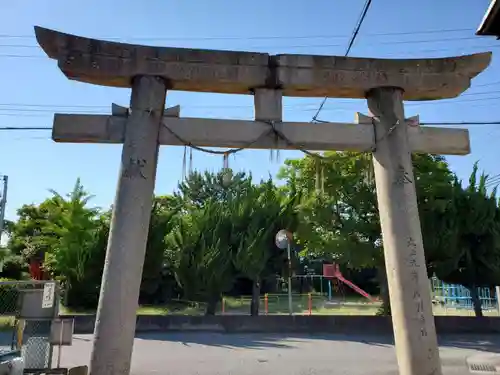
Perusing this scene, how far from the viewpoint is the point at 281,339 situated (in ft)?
48.0

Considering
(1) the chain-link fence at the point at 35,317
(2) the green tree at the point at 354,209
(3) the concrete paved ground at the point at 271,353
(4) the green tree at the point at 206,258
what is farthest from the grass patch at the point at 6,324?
(2) the green tree at the point at 354,209

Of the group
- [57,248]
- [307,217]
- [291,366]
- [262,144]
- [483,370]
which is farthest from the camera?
[57,248]

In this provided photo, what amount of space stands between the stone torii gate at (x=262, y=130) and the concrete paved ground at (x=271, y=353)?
14.1ft

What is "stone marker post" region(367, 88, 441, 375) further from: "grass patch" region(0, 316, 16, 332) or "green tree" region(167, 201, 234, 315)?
"grass patch" region(0, 316, 16, 332)

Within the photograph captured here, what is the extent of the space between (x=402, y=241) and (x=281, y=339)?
9721mm

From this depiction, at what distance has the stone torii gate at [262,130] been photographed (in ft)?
18.8

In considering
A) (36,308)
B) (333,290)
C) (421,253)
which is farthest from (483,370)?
(333,290)

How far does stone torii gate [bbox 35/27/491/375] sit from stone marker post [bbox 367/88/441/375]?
0.05 ft

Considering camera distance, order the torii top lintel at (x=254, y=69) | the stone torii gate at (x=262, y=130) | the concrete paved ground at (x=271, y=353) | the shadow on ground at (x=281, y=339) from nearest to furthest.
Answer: the stone torii gate at (x=262, y=130) < the torii top lintel at (x=254, y=69) < the concrete paved ground at (x=271, y=353) < the shadow on ground at (x=281, y=339)

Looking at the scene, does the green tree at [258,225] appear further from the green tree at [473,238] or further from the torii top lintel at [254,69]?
the torii top lintel at [254,69]

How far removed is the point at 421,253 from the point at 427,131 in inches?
82.0

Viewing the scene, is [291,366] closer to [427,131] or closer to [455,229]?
[427,131]

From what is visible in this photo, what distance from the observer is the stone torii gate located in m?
5.73

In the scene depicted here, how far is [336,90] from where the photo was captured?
6.96 meters
